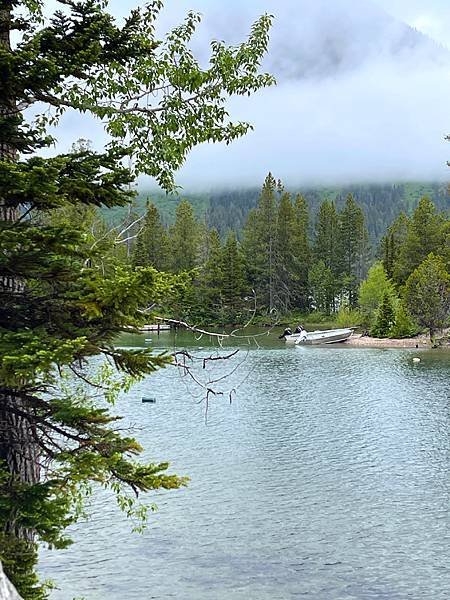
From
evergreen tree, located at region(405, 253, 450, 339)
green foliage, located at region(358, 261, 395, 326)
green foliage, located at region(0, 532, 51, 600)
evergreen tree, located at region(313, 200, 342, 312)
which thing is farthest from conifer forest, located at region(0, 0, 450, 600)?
evergreen tree, located at region(313, 200, 342, 312)

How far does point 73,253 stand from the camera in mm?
5902

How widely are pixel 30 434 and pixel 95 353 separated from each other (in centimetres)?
139

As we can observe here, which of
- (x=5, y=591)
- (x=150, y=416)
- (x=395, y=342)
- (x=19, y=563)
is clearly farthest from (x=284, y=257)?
(x=5, y=591)

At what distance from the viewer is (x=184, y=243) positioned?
3952 inches

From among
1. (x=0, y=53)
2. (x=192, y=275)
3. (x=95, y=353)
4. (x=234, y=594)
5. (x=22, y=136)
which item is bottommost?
(x=234, y=594)

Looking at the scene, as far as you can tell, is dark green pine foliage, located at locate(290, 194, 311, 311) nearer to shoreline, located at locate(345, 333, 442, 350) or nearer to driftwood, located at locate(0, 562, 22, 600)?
shoreline, located at locate(345, 333, 442, 350)

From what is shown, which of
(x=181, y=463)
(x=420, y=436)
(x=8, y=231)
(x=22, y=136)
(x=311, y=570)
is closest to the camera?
(x=8, y=231)

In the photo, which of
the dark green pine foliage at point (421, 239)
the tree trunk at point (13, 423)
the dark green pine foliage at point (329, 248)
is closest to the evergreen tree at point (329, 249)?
the dark green pine foliage at point (329, 248)

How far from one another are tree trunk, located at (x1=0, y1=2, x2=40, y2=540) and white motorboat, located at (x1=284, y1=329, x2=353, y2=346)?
6153 cm

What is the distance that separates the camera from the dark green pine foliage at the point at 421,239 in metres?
78.0

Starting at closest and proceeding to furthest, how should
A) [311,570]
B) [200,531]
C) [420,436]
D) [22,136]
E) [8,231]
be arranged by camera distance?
[8,231], [22,136], [311,570], [200,531], [420,436]

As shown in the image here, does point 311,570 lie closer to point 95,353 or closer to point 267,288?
point 95,353

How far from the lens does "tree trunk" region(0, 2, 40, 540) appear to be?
Answer: 263 inches

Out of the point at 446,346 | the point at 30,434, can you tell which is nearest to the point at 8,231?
the point at 30,434
